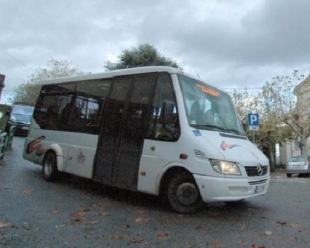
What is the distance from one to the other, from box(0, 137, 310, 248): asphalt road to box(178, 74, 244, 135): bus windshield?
1.51 m

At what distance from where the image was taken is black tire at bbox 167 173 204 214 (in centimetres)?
579

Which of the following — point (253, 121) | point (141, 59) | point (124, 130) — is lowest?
point (124, 130)

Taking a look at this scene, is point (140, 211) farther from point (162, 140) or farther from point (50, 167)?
point (50, 167)

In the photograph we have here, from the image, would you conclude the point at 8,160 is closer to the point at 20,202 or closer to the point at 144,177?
the point at 20,202

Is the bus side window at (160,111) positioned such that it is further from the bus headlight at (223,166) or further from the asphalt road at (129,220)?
the asphalt road at (129,220)

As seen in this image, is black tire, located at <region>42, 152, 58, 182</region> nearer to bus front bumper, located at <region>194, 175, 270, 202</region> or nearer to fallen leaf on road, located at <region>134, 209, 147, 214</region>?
fallen leaf on road, located at <region>134, 209, 147, 214</region>

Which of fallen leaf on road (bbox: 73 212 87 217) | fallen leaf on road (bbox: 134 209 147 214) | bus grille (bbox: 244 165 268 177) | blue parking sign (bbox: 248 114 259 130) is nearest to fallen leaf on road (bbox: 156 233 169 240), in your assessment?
fallen leaf on road (bbox: 134 209 147 214)

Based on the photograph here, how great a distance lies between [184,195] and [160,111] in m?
1.50

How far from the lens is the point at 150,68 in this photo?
261 inches

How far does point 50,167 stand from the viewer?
838 centimetres

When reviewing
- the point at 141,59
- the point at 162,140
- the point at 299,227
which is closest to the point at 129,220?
the point at 162,140

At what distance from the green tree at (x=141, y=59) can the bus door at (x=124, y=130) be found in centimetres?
2207

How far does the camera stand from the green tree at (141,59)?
94.7ft

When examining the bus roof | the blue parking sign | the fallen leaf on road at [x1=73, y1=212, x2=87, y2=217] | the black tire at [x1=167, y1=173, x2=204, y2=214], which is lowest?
the fallen leaf on road at [x1=73, y1=212, x2=87, y2=217]
